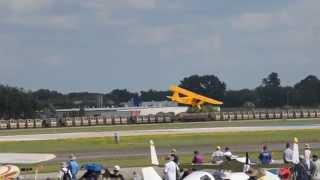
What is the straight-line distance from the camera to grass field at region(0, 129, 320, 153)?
54.5m

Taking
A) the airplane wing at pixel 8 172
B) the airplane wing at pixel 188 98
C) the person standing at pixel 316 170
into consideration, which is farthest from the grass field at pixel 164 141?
the airplane wing at pixel 188 98

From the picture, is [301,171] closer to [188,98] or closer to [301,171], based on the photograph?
[301,171]

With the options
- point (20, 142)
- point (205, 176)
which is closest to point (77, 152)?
point (20, 142)

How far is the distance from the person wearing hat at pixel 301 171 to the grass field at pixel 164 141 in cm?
2628

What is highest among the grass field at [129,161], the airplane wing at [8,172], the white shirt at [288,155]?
the white shirt at [288,155]

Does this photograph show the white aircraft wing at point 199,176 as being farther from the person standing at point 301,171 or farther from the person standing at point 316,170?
the person standing at point 316,170

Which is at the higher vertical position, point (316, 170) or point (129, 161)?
point (316, 170)

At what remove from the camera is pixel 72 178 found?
28969 millimetres

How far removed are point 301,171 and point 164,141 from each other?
107 feet

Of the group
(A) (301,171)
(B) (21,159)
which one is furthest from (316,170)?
(B) (21,159)

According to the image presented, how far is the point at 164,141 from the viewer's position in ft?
195

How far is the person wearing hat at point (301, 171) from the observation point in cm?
2711

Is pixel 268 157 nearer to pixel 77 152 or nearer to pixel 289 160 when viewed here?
pixel 289 160

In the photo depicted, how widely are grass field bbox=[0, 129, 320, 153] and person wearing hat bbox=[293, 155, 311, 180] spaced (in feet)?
86.2
